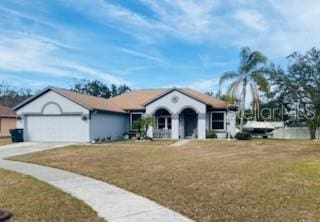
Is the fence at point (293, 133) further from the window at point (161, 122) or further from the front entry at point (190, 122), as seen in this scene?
the window at point (161, 122)

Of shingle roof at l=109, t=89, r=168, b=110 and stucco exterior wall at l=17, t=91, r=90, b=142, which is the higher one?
shingle roof at l=109, t=89, r=168, b=110

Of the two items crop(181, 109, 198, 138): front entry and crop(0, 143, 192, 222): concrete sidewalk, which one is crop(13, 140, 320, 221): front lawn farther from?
crop(181, 109, 198, 138): front entry

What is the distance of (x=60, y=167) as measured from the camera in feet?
51.3

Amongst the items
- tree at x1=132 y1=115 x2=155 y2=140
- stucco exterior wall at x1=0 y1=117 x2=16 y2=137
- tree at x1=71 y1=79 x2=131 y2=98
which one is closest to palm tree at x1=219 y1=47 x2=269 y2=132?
tree at x1=132 y1=115 x2=155 y2=140

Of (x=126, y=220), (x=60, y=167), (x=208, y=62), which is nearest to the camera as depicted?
(x=126, y=220)

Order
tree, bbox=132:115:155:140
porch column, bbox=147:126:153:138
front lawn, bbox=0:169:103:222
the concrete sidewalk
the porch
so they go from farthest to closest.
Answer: porch column, bbox=147:126:153:138 → the porch → tree, bbox=132:115:155:140 → front lawn, bbox=0:169:103:222 → the concrete sidewalk

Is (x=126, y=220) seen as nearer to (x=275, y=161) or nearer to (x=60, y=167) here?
(x=60, y=167)

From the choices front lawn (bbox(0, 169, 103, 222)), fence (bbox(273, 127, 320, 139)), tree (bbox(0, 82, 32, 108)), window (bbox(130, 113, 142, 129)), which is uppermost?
tree (bbox(0, 82, 32, 108))

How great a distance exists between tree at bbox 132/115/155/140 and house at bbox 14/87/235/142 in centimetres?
184

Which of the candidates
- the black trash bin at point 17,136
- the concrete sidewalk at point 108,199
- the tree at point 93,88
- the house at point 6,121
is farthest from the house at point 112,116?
the tree at point 93,88

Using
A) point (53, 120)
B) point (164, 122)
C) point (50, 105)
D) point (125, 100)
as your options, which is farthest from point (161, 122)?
point (50, 105)

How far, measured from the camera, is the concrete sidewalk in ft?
25.8

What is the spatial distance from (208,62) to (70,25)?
2081 centimetres

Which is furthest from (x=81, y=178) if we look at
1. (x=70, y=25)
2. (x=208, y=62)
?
(x=208, y=62)
